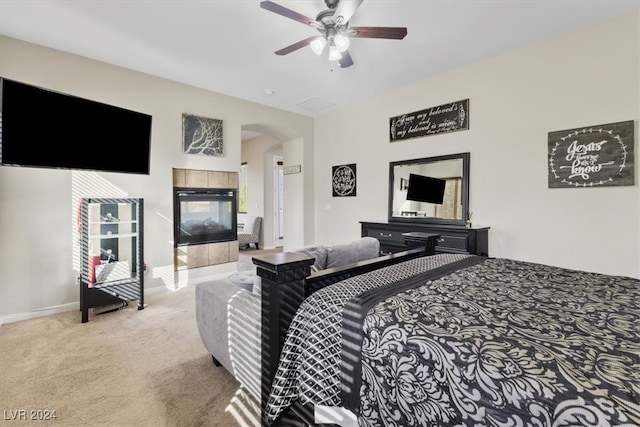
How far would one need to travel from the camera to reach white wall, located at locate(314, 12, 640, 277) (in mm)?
2660

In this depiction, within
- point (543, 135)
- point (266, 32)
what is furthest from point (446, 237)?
point (266, 32)

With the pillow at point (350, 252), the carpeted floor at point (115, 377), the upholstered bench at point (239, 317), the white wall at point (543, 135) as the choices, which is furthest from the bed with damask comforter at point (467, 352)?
the white wall at point (543, 135)

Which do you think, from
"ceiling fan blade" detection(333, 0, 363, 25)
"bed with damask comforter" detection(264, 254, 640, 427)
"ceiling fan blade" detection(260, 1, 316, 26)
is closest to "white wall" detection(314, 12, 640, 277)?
"bed with damask comforter" detection(264, 254, 640, 427)

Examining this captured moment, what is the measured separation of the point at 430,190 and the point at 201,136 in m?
3.45

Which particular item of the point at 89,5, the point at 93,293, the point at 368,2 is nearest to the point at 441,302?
the point at 368,2

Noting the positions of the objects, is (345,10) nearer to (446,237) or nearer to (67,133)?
(446,237)

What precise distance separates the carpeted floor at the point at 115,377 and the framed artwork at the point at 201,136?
7.98 feet

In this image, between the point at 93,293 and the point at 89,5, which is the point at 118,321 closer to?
the point at 93,293

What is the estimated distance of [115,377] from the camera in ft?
6.41

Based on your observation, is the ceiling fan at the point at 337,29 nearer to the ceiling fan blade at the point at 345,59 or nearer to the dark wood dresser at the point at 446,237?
the ceiling fan blade at the point at 345,59

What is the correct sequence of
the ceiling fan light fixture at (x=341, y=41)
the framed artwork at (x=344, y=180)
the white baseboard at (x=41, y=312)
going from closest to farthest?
1. the ceiling fan light fixture at (x=341, y=41)
2. the white baseboard at (x=41, y=312)
3. the framed artwork at (x=344, y=180)

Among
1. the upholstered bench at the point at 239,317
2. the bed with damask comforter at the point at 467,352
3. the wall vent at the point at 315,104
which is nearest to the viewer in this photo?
the bed with damask comforter at the point at 467,352

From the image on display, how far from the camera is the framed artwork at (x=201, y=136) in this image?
13.4 ft

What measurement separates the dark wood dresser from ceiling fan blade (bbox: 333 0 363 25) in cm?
233
